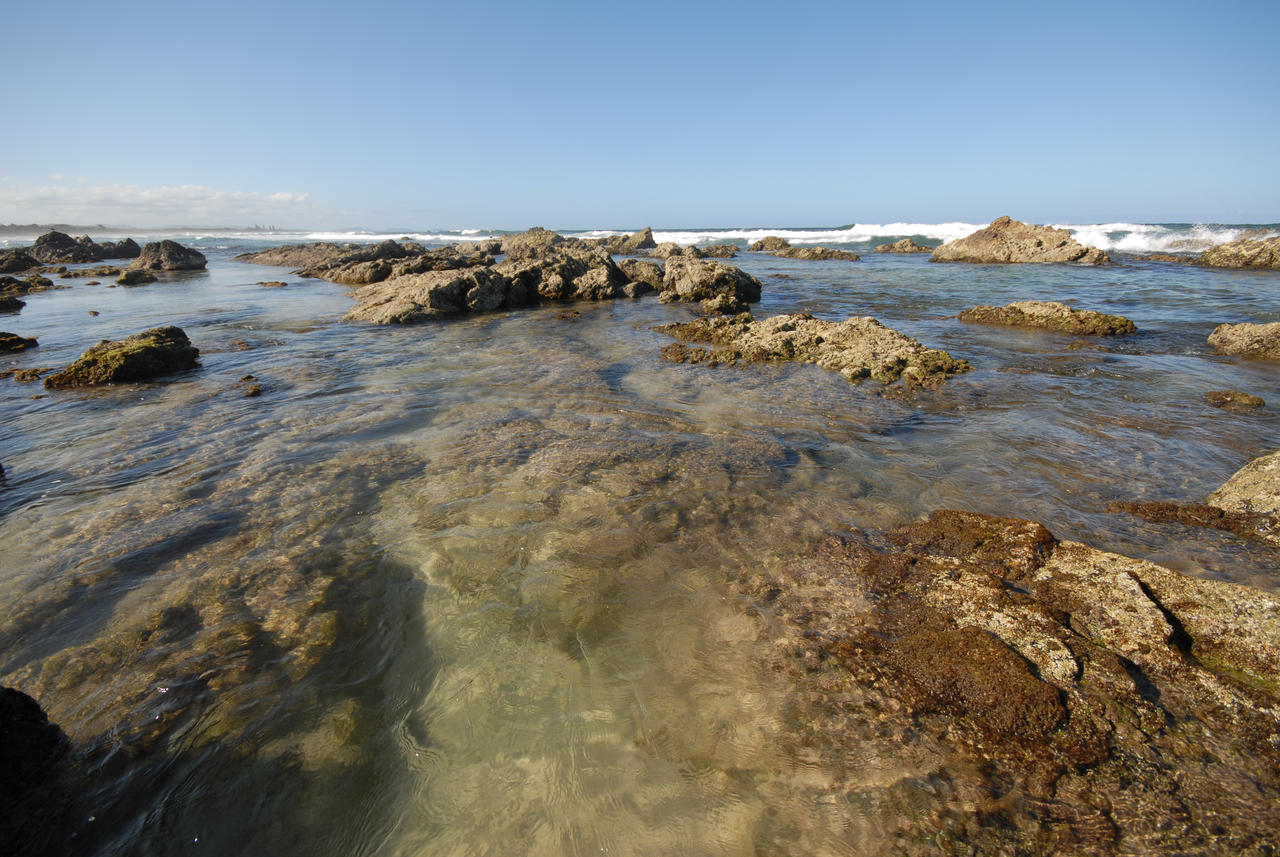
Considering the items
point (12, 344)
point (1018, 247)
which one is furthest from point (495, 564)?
point (1018, 247)

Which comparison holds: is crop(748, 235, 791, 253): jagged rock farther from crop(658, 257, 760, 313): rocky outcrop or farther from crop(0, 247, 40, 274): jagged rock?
crop(0, 247, 40, 274): jagged rock

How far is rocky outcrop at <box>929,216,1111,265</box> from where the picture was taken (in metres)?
27.0

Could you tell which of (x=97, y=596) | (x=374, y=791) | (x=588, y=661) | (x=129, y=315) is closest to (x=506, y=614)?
(x=588, y=661)

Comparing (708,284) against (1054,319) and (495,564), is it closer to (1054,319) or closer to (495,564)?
(1054,319)

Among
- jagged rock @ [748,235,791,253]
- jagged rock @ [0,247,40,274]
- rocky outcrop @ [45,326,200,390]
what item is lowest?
rocky outcrop @ [45,326,200,390]

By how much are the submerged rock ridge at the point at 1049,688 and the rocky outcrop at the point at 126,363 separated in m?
9.98

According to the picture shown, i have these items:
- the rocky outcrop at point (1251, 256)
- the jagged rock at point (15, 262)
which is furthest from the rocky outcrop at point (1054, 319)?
the jagged rock at point (15, 262)

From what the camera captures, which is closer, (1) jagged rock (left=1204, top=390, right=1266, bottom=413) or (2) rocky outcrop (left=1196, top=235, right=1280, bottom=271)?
(1) jagged rock (left=1204, top=390, right=1266, bottom=413)

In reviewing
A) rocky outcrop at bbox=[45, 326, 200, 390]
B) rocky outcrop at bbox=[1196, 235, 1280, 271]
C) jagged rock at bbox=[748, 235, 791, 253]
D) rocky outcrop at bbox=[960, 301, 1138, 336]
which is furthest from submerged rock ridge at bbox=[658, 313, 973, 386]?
jagged rock at bbox=[748, 235, 791, 253]

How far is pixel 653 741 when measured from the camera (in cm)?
245

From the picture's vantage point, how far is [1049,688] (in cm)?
248

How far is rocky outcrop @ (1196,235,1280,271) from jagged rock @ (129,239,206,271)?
50.3m

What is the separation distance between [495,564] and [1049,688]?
122 inches

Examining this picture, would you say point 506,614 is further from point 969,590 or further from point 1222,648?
point 1222,648
